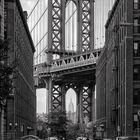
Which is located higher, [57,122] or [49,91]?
[49,91]

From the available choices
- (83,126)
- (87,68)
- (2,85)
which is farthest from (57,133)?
(2,85)

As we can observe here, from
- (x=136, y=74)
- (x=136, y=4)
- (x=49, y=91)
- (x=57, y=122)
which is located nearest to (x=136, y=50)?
(x=136, y=74)

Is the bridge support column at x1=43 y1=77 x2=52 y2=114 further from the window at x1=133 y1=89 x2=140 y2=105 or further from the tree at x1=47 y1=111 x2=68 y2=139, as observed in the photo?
the window at x1=133 y1=89 x2=140 y2=105

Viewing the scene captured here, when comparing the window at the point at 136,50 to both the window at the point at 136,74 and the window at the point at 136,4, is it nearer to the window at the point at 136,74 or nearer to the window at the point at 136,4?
the window at the point at 136,74

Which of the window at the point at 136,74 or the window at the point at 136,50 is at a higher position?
the window at the point at 136,50

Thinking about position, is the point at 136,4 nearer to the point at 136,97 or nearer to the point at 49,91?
the point at 136,97

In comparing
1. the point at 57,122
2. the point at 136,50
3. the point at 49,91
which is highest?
the point at 49,91

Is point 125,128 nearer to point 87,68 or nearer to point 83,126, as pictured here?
point 87,68

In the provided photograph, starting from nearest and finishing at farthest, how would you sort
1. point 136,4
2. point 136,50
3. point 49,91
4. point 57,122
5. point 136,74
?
point 136,74, point 136,50, point 136,4, point 57,122, point 49,91

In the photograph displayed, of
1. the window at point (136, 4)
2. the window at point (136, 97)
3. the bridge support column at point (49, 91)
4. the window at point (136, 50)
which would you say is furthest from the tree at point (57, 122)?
the window at point (136, 4)

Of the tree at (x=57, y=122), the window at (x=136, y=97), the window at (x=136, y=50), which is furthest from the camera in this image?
the tree at (x=57, y=122)

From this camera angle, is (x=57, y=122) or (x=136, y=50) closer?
(x=136, y=50)

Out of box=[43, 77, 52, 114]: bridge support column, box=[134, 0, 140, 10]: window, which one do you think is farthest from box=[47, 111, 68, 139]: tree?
box=[134, 0, 140, 10]: window

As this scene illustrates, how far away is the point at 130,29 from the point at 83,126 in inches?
4588
